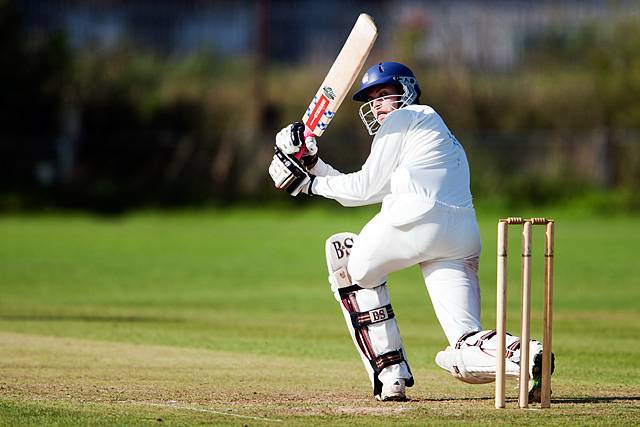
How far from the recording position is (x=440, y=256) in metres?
5.91

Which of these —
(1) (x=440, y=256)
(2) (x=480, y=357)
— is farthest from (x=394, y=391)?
(1) (x=440, y=256)

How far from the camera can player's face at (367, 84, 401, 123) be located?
6188 millimetres

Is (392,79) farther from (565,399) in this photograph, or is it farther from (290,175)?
(565,399)

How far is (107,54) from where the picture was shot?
28844mm

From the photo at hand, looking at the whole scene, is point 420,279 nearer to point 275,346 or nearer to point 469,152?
point 275,346

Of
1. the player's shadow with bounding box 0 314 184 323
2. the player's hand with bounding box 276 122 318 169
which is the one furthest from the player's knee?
the player's shadow with bounding box 0 314 184 323

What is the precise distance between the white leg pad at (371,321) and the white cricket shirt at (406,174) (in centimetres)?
32

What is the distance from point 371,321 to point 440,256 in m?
0.47

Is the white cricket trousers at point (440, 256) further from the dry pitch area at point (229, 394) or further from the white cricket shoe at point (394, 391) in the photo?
the dry pitch area at point (229, 394)

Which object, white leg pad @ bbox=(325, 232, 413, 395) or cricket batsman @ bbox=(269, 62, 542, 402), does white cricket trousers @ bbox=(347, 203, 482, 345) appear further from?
white leg pad @ bbox=(325, 232, 413, 395)

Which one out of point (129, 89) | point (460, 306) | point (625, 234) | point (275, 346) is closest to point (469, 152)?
point (625, 234)

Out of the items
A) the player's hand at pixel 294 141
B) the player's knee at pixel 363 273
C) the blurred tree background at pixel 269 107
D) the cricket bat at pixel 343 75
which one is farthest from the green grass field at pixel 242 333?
the blurred tree background at pixel 269 107

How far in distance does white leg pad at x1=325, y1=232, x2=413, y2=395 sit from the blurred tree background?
18.1m

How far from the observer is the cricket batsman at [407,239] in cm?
585
